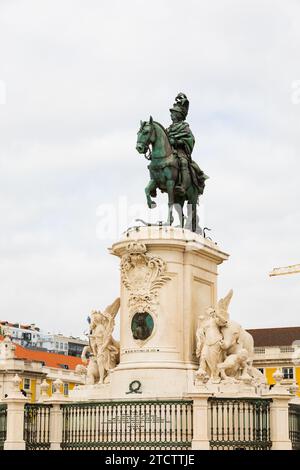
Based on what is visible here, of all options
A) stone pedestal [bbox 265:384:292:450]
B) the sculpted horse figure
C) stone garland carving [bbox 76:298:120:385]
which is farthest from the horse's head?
stone pedestal [bbox 265:384:292:450]

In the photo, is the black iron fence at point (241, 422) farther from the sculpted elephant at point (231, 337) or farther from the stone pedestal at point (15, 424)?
the stone pedestal at point (15, 424)

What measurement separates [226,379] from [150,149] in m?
6.70

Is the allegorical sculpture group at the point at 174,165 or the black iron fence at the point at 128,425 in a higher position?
the allegorical sculpture group at the point at 174,165

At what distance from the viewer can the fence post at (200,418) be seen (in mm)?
26328

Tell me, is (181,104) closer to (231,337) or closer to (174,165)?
(174,165)

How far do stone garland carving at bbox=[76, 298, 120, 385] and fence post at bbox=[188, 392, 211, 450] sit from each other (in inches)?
170

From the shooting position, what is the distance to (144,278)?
96.0 ft

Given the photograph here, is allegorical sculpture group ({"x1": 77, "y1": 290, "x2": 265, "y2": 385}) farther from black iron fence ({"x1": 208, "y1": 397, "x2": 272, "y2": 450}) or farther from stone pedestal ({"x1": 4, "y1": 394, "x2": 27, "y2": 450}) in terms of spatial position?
stone pedestal ({"x1": 4, "y1": 394, "x2": 27, "y2": 450})

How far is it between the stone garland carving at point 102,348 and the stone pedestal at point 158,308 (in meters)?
0.86

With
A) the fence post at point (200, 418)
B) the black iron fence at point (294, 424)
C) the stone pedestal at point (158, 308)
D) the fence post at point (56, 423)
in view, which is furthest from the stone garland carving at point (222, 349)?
the fence post at point (56, 423)

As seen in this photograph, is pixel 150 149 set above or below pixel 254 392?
above

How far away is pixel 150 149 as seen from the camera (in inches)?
1213
